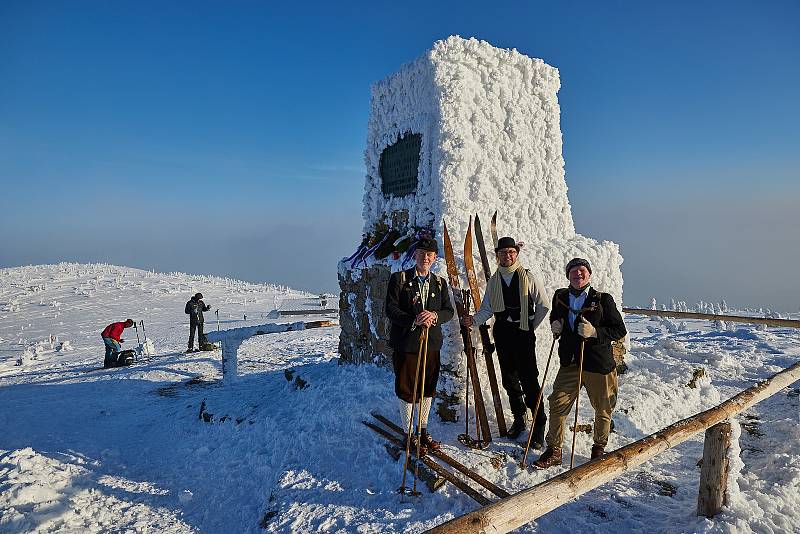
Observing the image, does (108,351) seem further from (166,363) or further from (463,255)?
(463,255)

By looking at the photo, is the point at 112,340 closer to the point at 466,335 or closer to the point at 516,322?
the point at 466,335

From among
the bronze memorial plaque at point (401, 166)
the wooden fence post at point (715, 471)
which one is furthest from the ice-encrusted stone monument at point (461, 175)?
the wooden fence post at point (715, 471)

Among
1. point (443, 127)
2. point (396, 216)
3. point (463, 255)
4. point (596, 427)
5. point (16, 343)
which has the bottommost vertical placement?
point (16, 343)

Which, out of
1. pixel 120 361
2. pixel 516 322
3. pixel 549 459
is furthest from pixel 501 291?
pixel 120 361

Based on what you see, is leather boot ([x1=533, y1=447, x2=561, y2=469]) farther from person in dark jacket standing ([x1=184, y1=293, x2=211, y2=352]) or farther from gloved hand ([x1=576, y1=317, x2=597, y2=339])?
person in dark jacket standing ([x1=184, y1=293, x2=211, y2=352])

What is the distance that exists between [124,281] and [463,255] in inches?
1153

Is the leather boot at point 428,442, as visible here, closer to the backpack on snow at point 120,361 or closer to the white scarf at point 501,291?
the white scarf at point 501,291

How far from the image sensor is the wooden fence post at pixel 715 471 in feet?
10.6

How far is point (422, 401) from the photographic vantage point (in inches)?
167

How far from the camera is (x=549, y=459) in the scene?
4078mm

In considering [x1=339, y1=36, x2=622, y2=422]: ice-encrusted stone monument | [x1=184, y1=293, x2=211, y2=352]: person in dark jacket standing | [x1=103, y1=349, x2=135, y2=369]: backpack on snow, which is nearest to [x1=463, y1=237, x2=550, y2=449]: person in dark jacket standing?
[x1=339, y1=36, x2=622, y2=422]: ice-encrusted stone monument

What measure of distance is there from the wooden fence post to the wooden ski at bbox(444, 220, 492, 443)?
1.82 metres

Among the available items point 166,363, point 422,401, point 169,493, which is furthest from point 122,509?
point 166,363

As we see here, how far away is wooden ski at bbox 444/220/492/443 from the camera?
453 centimetres
